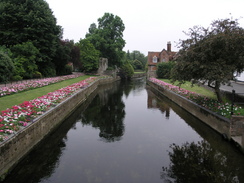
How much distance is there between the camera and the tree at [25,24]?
27325mm

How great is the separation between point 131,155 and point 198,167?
8.30ft

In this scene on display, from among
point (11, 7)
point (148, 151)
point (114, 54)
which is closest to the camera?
point (148, 151)

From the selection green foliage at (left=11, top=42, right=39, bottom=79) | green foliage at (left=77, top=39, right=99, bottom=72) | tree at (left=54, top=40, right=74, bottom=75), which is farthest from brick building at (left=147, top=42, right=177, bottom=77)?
green foliage at (left=11, top=42, right=39, bottom=79)

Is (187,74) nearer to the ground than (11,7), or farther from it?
nearer to the ground

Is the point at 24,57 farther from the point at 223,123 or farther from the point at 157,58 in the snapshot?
the point at 157,58

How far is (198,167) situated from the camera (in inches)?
264

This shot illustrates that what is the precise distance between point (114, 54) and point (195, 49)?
43.7m

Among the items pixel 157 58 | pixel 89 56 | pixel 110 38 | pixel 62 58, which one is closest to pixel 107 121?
pixel 62 58

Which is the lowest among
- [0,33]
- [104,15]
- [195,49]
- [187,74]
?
[187,74]

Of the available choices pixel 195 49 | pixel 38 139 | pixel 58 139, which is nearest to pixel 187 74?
pixel 195 49

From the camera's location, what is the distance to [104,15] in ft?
180

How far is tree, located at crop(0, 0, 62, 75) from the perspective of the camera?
27.3 m

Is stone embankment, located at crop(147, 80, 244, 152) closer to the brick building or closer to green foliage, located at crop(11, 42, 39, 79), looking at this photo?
green foliage, located at crop(11, 42, 39, 79)

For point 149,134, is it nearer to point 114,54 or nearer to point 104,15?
point 114,54
